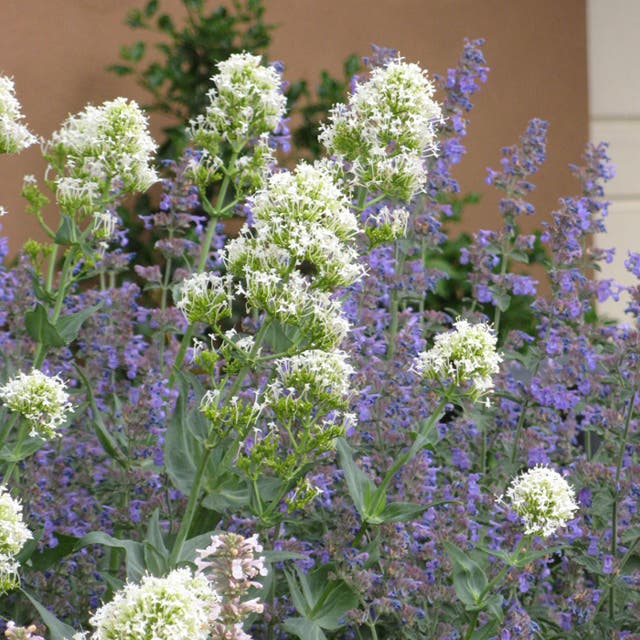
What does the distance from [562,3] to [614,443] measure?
16.3 ft

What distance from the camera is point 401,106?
2268 mm

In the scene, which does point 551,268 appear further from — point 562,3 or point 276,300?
point 562,3

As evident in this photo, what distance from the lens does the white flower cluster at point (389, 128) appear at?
2.27 meters

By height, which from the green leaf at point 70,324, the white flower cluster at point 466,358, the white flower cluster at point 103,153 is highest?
the white flower cluster at point 103,153

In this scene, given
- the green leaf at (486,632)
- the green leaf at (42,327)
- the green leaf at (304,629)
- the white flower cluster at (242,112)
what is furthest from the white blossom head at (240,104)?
the green leaf at (486,632)

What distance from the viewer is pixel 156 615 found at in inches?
56.0

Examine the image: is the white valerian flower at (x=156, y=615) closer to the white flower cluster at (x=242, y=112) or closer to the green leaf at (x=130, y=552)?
the green leaf at (x=130, y=552)

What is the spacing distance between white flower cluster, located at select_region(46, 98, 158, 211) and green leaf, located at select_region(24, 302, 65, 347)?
0.67 ft

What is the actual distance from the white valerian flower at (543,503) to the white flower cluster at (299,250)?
0.44 metres

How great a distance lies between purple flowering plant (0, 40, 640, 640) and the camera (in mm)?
2094

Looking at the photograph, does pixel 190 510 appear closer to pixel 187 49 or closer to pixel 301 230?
pixel 301 230

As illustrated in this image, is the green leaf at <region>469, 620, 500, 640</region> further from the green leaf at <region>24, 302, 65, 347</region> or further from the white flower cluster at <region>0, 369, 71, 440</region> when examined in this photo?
the green leaf at <region>24, 302, 65, 347</region>

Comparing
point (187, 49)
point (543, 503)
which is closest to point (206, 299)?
point (543, 503)

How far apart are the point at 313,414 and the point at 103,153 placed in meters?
0.72
